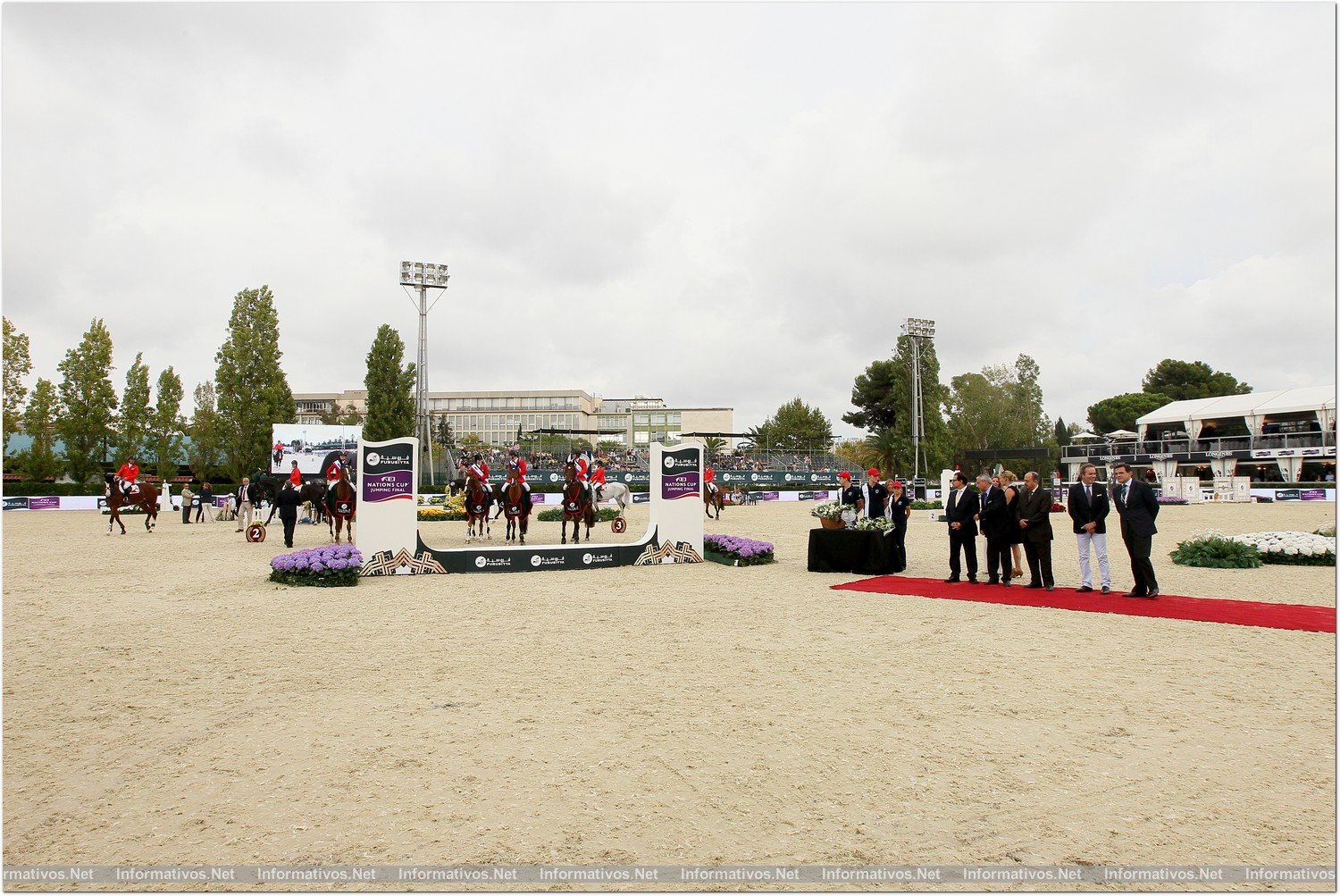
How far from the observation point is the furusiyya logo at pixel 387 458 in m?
12.7

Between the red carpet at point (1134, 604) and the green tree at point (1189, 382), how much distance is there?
87928mm

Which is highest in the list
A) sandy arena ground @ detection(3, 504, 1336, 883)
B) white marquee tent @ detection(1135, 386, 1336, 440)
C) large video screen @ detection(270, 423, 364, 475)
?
white marquee tent @ detection(1135, 386, 1336, 440)

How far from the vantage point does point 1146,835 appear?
11.1 feet

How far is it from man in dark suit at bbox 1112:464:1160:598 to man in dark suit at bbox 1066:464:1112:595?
25 centimetres

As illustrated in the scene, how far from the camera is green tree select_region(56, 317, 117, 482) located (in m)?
42.0

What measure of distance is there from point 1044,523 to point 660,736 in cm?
855

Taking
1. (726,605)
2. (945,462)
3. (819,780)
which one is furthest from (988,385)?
(819,780)

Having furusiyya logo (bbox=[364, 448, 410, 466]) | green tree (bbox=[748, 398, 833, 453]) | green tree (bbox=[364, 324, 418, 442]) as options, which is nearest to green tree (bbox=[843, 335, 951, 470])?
green tree (bbox=[748, 398, 833, 453])

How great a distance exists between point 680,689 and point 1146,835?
10.4ft

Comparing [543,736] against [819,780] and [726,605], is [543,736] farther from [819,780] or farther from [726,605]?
[726,605]

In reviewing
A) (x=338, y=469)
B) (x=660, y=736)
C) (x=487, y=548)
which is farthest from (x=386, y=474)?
(x=660, y=736)

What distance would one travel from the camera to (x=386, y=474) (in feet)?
41.6

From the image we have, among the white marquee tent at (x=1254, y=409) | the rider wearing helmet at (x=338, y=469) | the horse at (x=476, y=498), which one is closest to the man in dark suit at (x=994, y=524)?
the horse at (x=476, y=498)

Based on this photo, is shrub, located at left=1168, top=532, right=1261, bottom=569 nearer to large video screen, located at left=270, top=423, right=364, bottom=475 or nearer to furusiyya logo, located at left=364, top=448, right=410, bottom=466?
furusiyya logo, located at left=364, top=448, right=410, bottom=466
